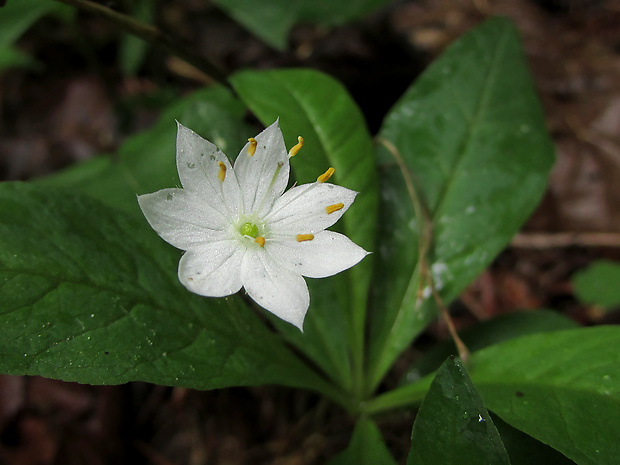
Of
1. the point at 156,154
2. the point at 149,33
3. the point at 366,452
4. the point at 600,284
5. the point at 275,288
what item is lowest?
the point at 600,284

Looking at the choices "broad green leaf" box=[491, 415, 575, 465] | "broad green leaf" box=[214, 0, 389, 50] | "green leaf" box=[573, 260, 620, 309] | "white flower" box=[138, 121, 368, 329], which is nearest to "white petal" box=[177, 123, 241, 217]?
"white flower" box=[138, 121, 368, 329]

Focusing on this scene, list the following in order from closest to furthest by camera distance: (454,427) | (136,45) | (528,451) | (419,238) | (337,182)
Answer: (454,427) → (528,451) → (337,182) → (419,238) → (136,45)

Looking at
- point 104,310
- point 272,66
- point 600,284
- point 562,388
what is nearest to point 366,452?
point 562,388

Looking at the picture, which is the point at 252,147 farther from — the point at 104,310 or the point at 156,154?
the point at 156,154

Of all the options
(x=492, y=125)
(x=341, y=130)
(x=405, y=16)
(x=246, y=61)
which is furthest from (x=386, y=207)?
(x=405, y=16)

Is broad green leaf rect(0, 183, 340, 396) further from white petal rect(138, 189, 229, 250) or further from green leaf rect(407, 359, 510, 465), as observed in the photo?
green leaf rect(407, 359, 510, 465)

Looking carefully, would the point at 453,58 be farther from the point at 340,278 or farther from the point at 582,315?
the point at 582,315

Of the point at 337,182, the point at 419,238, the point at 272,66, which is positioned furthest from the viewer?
the point at 272,66

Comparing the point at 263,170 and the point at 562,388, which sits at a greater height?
the point at 263,170

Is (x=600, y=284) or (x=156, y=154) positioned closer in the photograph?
(x=156, y=154)
